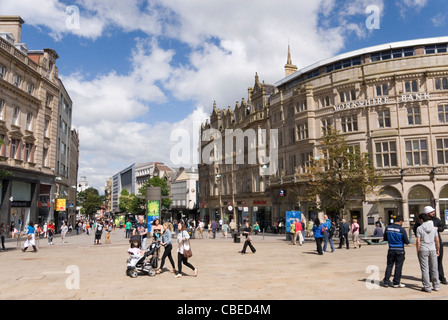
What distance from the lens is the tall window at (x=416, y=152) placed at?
37.0 metres

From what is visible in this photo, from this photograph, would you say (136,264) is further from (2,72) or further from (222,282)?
(2,72)

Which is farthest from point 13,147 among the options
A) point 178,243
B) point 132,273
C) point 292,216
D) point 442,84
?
point 442,84

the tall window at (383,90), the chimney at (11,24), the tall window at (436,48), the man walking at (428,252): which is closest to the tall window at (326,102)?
the tall window at (383,90)

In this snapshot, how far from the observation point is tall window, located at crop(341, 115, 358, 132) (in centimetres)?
4009

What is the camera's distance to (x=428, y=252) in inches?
380

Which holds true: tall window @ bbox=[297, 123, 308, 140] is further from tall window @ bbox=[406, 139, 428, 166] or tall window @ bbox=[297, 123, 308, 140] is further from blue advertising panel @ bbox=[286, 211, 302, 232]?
blue advertising panel @ bbox=[286, 211, 302, 232]

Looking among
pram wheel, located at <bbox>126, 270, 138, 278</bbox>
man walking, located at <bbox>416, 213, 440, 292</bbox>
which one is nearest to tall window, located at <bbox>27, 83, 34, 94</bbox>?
pram wheel, located at <bbox>126, 270, 138, 278</bbox>

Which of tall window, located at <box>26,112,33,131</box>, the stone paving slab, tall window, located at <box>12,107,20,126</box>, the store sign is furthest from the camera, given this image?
tall window, located at <box>26,112,33,131</box>

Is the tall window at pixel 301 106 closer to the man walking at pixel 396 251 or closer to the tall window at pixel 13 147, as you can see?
the tall window at pixel 13 147

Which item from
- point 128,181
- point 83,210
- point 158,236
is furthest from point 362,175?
point 128,181

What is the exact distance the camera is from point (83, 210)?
125438 millimetres

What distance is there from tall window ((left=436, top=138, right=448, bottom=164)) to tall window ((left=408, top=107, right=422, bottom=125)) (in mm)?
2645

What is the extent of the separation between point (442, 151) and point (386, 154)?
498cm

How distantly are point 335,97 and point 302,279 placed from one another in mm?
33036
